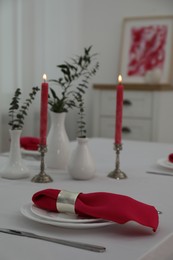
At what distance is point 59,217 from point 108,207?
0.32ft

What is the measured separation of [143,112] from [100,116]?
1.23 ft

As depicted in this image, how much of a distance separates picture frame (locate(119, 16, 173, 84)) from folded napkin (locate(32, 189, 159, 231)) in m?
2.92

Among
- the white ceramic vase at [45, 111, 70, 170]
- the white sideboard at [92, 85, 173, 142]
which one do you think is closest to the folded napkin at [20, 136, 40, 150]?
the white ceramic vase at [45, 111, 70, 170]

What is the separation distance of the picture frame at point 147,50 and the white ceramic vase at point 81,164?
253cm

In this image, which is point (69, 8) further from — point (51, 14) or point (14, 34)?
point (14, 34)

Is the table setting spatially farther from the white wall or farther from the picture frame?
the picture frame

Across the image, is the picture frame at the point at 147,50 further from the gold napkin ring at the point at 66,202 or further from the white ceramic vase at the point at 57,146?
the gold napkin ring at the point at 66,202

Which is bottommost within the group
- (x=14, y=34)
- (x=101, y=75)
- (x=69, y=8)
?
(x=101, y=75)

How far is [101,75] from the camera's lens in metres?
4.15

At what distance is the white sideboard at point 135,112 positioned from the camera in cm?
358

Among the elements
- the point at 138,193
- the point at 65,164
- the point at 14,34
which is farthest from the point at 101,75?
the point at 138,193

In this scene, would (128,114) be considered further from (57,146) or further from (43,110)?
(43,110)

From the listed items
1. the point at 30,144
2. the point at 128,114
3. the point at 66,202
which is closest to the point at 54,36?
the point at 128,114

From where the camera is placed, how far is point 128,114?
368 cm
